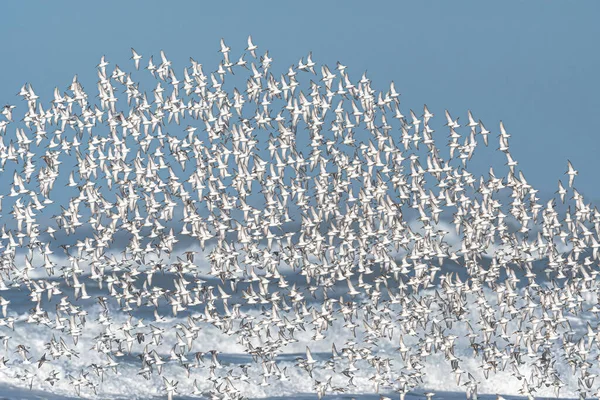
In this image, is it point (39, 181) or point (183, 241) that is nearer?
point (39, 181)

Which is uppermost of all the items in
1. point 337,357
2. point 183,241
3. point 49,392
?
point 183,241

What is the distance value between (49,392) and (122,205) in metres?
16.4

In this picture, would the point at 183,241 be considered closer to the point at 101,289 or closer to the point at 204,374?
the point at 101,289

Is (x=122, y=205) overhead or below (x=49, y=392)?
overhead

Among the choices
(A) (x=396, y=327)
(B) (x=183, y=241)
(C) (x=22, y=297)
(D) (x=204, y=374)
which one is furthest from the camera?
(B) (x=183, y=241)

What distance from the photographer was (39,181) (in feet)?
233

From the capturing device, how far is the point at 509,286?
250ft

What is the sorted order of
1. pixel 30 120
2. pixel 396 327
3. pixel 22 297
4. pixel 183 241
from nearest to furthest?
pixel 30 120 → pixel 22 297 → pixel 396 327 → pixel 183 241

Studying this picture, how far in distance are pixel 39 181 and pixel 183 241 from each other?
179 feet

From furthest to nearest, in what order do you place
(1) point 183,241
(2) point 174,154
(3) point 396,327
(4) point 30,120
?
(1) point 183,241 → (3) point 396,327 → (2) point 174,154 → (4) point 30,120

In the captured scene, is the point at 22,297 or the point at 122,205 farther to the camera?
the point at 22,297

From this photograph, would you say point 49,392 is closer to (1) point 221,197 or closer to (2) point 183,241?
(1) point 221,197

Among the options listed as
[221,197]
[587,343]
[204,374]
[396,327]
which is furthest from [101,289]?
[587,343]

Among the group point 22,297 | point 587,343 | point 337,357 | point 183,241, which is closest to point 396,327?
point 337,357
